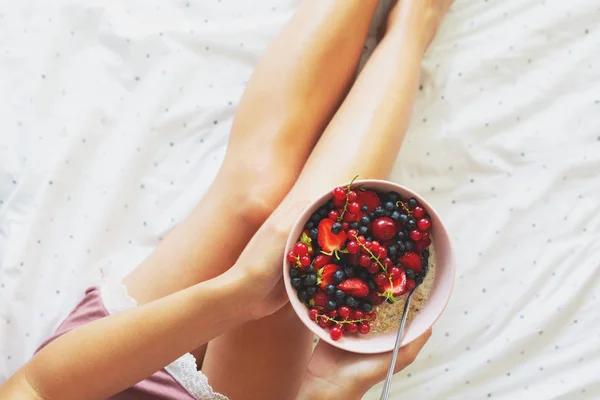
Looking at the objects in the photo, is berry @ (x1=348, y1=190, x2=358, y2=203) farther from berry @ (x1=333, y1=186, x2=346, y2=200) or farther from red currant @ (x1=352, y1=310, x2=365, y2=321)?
red currant @ (x1=352, y1=310, x2=365, y2=321)

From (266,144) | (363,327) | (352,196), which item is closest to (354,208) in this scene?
(352,196)

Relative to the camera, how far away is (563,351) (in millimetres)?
906

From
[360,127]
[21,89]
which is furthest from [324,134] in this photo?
[21,89]

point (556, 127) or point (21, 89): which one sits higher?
point (21, 89)

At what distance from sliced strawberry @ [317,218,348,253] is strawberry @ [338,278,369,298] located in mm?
35

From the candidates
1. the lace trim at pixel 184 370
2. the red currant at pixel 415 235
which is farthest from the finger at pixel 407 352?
the lace trim at pixel 184 370

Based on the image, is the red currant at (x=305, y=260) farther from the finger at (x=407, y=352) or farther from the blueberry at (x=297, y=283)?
the finger at (x=407, y=352)

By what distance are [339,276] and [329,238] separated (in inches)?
1.6

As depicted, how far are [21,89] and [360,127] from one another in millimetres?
540

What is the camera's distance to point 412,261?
61cm

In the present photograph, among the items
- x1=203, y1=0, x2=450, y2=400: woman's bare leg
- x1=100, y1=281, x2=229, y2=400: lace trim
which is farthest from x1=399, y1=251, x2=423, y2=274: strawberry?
x1=100, y1=281, x2=229, y2=400: lace trim

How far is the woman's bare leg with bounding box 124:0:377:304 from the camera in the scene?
0.79m

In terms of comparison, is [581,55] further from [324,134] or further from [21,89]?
[21,89]

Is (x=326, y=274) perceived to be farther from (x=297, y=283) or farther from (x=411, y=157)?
(x=411, y=157)
